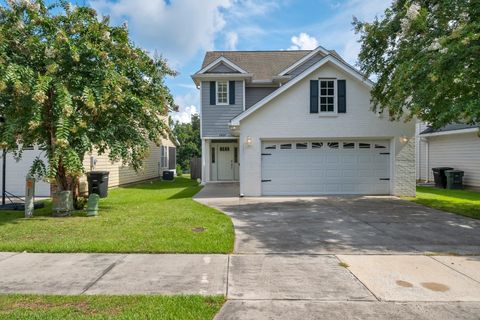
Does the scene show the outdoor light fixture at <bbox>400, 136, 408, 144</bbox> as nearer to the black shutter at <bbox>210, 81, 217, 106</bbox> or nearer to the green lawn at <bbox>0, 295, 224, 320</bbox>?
the black shutter at <bbox>210, 81, 217, 106</bbox>

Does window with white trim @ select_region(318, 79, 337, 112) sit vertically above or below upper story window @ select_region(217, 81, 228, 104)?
below

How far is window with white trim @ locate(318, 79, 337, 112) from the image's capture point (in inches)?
532

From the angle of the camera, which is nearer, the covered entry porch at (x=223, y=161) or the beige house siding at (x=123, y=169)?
the beige house siding at (x=123, y=169)

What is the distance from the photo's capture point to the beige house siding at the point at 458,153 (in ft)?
57.1

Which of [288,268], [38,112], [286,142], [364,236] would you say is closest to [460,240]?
[364,236]

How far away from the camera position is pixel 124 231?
750cm

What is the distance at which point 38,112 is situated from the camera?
7.95 meters

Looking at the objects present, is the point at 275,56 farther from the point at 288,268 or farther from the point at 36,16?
the point at 288,268

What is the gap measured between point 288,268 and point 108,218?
565 centimetres

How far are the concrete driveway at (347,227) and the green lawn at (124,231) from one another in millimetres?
582

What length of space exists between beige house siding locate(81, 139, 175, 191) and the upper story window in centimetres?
486

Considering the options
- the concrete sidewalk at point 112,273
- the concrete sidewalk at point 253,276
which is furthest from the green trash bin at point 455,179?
the concrete sidewalk at point 112,273

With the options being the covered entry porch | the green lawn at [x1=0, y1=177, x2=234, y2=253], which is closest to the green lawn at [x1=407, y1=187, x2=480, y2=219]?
the green lawn at [x1=0, y1=177, x2=234, y2=253]

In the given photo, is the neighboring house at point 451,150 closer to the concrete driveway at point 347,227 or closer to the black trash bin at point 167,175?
the concrete driveway at point 347,227
